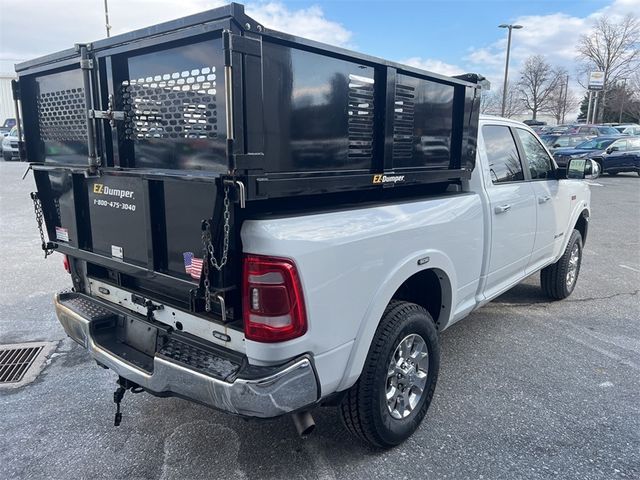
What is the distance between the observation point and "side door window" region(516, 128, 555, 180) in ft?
15.1

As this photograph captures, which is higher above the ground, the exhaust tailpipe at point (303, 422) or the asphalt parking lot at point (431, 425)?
the exhaust tailpipe at point (303, 422)

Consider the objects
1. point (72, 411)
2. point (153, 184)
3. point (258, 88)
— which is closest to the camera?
point (258, 88)

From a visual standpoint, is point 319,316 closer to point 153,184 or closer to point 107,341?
point 153,184

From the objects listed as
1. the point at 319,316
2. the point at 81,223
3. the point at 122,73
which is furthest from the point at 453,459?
the point at 122,73

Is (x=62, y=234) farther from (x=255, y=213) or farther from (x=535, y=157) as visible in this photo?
(x=535, y=157)

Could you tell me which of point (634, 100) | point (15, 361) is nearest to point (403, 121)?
point (15, 361)

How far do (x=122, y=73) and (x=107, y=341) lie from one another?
1491 mm

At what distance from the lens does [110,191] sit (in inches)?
109

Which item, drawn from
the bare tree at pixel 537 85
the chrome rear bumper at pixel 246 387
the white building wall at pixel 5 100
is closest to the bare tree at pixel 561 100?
the bare tree at pixel 537 85

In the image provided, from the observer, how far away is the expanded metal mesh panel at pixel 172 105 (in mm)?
2295

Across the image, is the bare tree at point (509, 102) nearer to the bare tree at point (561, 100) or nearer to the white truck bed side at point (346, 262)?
the bare tree at point (561, 100)

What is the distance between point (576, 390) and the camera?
366cm

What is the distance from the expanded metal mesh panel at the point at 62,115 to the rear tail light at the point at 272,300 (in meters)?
1.50

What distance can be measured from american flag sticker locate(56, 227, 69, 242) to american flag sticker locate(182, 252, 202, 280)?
45.0 inches
